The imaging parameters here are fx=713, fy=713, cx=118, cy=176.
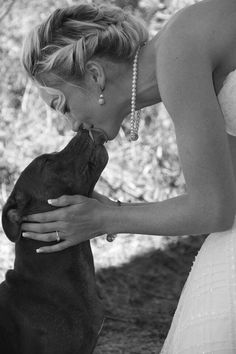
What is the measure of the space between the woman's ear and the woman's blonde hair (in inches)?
0.8

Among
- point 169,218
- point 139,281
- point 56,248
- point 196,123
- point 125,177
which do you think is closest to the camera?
point 196,123

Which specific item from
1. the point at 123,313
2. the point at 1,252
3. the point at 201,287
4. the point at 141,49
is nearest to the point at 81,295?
the point at 201,287

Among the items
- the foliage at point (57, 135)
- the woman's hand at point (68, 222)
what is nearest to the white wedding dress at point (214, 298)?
the woman's hand at point (68, 222)

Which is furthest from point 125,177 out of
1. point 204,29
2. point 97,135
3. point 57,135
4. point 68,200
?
point 204,29

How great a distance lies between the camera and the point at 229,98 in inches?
87.1

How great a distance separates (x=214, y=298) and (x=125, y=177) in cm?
230

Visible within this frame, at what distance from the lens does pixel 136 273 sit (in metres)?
4.20

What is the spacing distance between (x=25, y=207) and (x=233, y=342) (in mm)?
832

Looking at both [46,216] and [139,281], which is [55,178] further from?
[139,281]

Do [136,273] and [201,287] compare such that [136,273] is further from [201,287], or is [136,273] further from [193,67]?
[193,67]

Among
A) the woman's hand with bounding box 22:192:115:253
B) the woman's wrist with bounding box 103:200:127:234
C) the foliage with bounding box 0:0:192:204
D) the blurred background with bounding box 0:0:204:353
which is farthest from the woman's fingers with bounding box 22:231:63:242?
the foliage with bounding box 0:0:192:204

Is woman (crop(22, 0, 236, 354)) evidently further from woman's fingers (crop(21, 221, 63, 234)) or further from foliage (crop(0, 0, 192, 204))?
foliage (crop(0, 0, 192, 204))

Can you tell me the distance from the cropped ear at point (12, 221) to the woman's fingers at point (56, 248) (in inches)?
3.7

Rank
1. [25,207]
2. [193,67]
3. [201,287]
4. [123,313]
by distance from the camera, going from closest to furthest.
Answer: [193,67] → [201,287] → [25,207] → [123,313]
